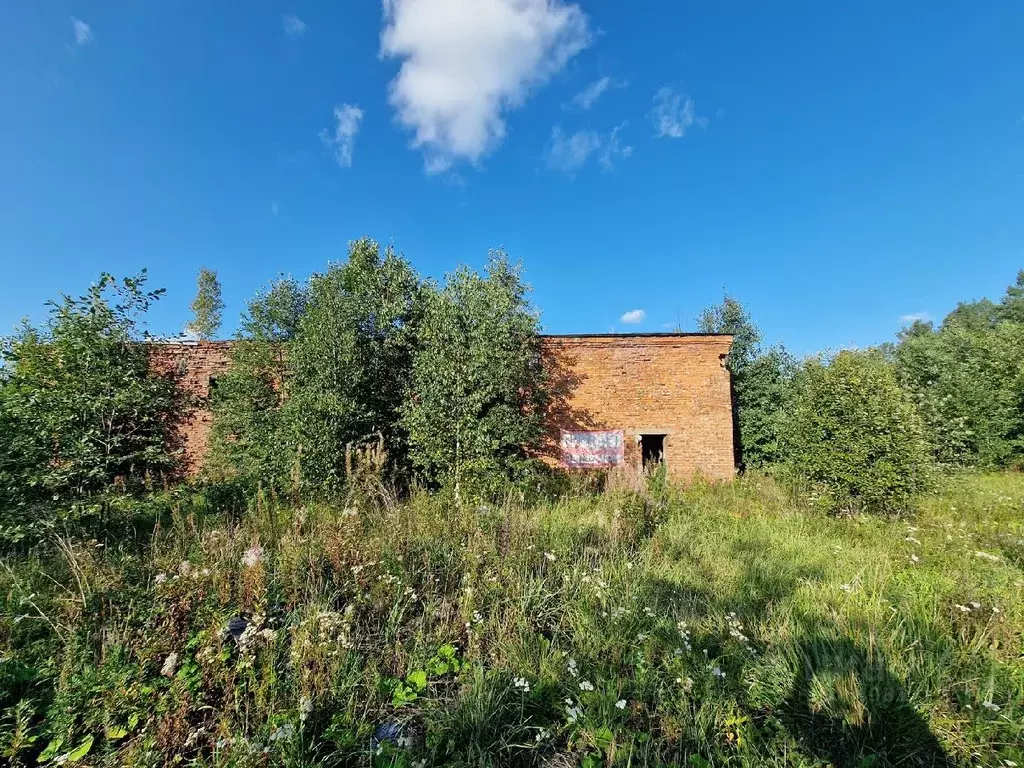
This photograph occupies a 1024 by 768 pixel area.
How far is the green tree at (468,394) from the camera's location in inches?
330

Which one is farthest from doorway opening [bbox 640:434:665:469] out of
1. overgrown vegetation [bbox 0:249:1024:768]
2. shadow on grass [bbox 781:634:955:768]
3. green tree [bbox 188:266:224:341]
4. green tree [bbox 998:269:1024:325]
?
green tree [bbox 998:269:1024:325]

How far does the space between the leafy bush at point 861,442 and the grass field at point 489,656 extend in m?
2.77

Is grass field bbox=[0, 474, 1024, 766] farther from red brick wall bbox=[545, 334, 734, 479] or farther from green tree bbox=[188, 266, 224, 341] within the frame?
green tree bbox=[188, 266, 224, 341]

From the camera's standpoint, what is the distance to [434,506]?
591 centimetres

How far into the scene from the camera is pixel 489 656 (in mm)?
2910

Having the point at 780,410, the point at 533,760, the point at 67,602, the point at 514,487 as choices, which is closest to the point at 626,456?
the point at 514,487

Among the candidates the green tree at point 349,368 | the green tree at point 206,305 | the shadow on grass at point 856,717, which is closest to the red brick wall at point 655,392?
the green tree at point 349,368

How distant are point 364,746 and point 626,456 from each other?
10.0m

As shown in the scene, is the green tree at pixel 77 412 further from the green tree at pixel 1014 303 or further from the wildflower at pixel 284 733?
the green tree at pixel 1014 303

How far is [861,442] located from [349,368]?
32.3 feet

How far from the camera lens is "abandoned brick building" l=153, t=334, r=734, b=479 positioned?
11.5 m

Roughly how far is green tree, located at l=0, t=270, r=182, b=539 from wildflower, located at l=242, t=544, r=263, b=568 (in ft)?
8.23

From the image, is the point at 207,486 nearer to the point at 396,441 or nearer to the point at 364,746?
the point at 396,441

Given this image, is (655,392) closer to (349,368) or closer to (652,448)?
(652,448)
